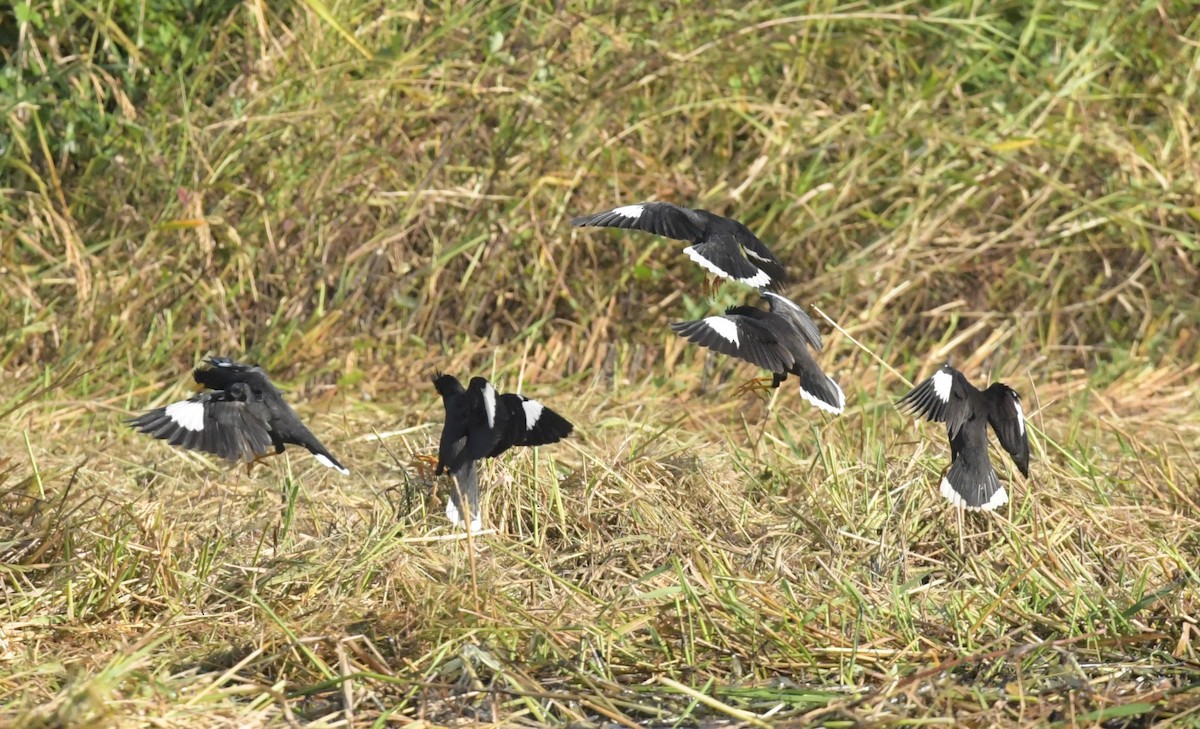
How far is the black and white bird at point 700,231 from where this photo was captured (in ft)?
13.9

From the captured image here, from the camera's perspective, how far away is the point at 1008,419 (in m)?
3.81

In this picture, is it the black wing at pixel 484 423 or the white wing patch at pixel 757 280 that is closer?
the black wing at pixel 484 423

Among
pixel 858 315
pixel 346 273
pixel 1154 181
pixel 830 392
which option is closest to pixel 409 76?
pixel 346 273

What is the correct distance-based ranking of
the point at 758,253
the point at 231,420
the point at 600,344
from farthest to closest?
the point at 600,344 < the point at 758,253 < the point at 231,420

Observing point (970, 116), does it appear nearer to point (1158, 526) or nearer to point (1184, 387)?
point (1184, 387)

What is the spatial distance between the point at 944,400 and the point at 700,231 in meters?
0.96

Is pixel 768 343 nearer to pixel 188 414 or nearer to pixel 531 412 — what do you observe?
pixel 531 412

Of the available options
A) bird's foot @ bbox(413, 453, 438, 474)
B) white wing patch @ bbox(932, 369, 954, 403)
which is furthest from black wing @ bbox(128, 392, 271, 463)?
white wing patch @ bbox(932, 369, 954, 403)

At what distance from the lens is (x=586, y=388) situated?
567cm

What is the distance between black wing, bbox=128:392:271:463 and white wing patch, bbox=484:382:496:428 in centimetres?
55

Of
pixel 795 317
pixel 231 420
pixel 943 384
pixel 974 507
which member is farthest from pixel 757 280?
pixel 231 420

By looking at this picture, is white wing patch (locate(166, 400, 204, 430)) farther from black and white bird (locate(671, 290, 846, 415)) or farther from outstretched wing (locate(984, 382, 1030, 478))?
outstretched wing (locate(984, 382, 1030, 478))

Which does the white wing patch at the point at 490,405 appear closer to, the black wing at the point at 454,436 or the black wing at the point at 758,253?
the black wing at the point at 454,436

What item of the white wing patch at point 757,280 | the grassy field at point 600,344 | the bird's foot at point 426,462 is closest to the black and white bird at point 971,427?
the grassy field at point 600,344
